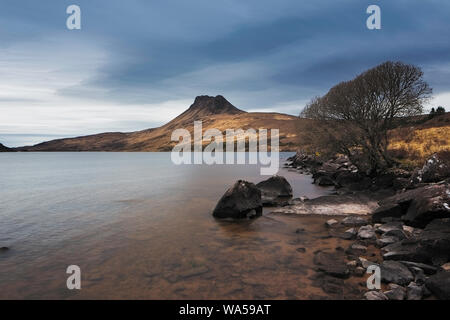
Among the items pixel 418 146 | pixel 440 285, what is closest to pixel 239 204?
pixel 440 285

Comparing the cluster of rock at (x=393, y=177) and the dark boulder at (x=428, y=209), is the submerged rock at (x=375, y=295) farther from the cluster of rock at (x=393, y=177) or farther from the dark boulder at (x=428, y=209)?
the cluster of rock at (x=393, y=177)

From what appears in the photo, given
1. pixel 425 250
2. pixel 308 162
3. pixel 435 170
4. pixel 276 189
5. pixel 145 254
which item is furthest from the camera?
pixel 308 162

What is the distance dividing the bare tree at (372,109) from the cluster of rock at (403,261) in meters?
19.2

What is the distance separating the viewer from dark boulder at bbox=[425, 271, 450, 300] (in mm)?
7621

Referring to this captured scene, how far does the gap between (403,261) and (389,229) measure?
452 centimetres

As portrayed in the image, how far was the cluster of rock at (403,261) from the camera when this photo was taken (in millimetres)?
7996

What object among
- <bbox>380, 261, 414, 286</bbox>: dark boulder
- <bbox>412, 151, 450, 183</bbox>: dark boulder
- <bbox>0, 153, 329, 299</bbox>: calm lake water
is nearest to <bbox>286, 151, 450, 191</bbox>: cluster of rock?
<bbox>412, 151, 450, 183</bbox>: dark boulder

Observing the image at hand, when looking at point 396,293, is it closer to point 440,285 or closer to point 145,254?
point 440,285

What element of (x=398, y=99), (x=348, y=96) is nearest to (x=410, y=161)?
(x=398, y=99)

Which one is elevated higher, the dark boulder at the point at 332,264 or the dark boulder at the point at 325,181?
the dark boulder at the point at 325,181

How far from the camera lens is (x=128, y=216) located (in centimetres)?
2059

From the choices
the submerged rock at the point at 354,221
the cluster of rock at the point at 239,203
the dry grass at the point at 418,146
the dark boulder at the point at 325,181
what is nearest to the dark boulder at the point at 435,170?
the submerged rock at the point at 354,221

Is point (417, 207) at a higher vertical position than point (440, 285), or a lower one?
higher

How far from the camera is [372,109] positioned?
100 feet
